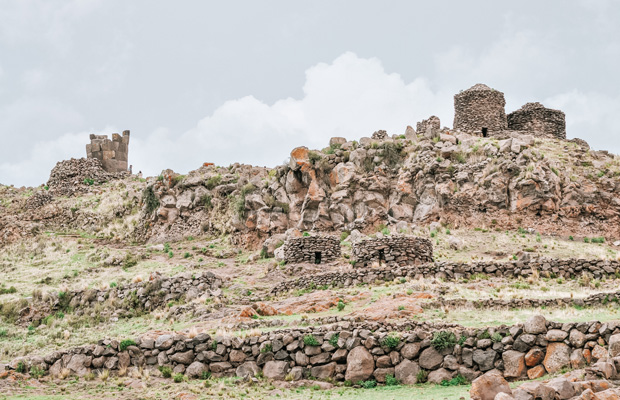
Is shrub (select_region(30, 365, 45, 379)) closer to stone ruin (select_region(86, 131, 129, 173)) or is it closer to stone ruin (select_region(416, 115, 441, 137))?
stone ruin (select_region(416, 115, 441, 137))

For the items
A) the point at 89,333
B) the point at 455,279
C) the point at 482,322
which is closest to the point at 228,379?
the point at 482,322

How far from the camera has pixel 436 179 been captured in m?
30.2

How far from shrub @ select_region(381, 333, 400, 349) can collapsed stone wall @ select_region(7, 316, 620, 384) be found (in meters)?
0.02

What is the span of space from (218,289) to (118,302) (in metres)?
3.75

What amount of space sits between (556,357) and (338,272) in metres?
11.4

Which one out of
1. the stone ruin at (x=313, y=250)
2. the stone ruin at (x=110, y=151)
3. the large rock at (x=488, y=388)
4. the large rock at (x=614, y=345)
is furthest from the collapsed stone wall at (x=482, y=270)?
the stone ruin at (x=110, y=151)

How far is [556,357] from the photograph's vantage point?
1079cm

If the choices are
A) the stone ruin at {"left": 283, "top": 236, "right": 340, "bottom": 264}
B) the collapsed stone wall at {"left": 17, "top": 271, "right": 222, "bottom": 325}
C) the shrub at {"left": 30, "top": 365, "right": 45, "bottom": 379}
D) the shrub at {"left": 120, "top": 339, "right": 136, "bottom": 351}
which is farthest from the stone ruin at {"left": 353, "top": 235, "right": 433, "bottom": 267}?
Answer: the shrub at {"left": 30, "top": 365, "right": 45, "bottom": 379}

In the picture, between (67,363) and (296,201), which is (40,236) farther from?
(67,363)

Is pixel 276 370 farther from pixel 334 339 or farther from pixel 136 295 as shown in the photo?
pixel 136 295

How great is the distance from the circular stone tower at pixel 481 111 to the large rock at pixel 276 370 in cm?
2829

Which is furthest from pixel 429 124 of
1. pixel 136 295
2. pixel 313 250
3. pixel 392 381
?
pixel 392 381

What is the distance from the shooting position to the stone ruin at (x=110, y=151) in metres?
48.7

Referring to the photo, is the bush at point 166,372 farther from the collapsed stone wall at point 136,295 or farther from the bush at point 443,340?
the collapsed stone wall at point 136,295
